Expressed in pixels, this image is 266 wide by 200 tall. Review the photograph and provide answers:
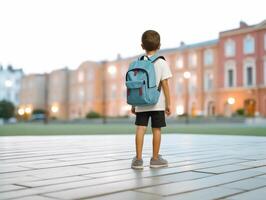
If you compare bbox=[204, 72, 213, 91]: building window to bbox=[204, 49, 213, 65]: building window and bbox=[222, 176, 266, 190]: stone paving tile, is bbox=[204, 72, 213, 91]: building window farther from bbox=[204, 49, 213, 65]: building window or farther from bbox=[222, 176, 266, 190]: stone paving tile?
bbox=[222, 176, 266, 190]: stone paving tile

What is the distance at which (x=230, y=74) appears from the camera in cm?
5672

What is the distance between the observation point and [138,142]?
525 centimetres

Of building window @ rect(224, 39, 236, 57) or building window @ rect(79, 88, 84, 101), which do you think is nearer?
building window @ rect(224, 39, 236, 57)

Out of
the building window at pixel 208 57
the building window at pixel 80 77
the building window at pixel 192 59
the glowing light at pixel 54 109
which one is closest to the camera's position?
the building window at pixel 208 57

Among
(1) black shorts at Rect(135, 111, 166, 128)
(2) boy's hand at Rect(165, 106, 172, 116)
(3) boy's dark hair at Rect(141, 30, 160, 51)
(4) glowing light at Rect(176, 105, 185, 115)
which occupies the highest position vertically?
(4) glowing light at Rect(176, 105, 185, 115)

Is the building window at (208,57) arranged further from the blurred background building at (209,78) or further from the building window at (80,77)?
the building window at (80,77)

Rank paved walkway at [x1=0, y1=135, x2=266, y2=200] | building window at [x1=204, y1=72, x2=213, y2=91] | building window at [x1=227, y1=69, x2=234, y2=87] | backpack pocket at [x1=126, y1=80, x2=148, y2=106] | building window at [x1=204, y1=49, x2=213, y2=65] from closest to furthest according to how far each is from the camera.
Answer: paved walkway at [x1=0, y1=135, x2=266, y2=200] < backpack pocket at [x1=126, y1=80, x2=148, y2=106] < building window at [x1=227, y1=69, x2=234, y2=87] < building window at [x1=204, y1=49, x2=213, y2=65] < building window at [x1=204, y1=72, x2=213, y2=91]

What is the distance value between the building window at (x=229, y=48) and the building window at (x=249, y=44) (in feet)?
5.43

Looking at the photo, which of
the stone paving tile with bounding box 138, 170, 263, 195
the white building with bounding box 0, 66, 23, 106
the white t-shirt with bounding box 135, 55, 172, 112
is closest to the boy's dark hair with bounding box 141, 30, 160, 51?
the white t-shirt with bounding box 135, 55, 172, 112

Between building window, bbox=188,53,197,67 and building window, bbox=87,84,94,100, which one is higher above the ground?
building window, bbox=188,53,197,67

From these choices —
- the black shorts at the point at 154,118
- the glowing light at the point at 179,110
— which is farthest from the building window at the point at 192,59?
the black shorts at the point at 154,118

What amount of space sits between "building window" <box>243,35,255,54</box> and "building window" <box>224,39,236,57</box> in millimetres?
1654

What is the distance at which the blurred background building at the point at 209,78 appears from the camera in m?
53.0

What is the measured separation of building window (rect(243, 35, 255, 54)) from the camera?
53.5 metres
